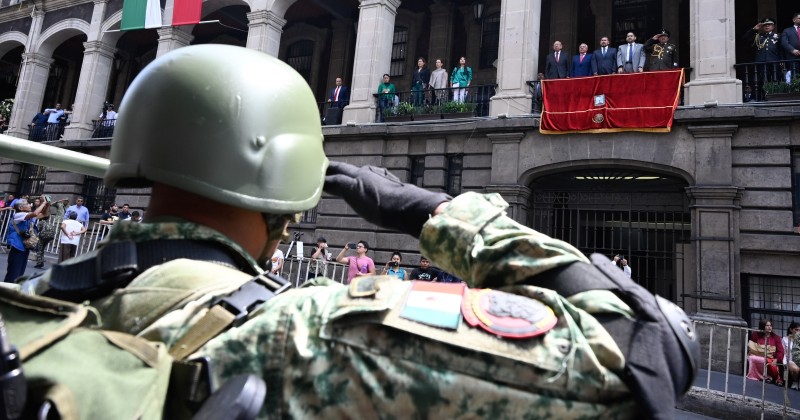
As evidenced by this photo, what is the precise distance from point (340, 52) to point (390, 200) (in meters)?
18.8

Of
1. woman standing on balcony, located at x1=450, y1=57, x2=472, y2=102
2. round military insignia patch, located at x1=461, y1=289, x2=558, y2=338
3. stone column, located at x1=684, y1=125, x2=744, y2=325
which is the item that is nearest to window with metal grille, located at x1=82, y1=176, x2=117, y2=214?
woman standing on balcony, located at x1=450, y1=57, x2=472, y2=102

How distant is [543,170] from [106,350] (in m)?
11.8

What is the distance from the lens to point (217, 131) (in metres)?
1.32

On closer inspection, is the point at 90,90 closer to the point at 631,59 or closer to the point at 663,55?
the point at 631,59

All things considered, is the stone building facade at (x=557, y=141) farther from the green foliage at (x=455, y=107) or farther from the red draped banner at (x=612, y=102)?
the green foliage at (x=455, y=107)

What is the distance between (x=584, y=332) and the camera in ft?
3.14

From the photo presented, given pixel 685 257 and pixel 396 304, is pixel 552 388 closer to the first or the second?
pixel 396 304

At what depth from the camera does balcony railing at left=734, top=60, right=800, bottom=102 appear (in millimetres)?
10039

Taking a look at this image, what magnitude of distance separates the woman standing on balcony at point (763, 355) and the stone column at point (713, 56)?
4.68m

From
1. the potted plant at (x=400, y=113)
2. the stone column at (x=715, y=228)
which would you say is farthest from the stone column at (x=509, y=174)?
the stone column at (x=715, y=228)

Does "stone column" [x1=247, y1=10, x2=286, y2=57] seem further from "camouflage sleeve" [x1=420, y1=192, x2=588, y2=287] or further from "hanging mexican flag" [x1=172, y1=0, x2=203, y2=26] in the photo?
"camouflage sleeve" [x1=420, y1=192, x2=588, y2=287]

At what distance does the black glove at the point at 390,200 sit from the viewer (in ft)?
4.26

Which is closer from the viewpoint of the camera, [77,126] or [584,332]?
[584,332]

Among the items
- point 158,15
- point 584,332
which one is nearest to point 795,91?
point 584,332
